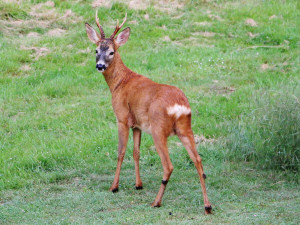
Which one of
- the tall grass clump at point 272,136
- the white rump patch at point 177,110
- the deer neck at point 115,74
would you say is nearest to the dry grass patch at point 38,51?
the deer neck at point 115,74

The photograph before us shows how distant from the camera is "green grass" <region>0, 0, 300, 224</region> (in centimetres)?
730

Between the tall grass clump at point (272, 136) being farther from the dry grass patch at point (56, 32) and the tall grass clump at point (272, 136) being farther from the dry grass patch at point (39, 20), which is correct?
the dry grass patch at point (39, 20)

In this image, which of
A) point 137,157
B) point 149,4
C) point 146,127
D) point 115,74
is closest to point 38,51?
point 149,4

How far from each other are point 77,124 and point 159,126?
148 inches

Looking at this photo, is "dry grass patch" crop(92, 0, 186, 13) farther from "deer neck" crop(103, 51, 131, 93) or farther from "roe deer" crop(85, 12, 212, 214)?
"deer neck" crop(103, 51, 131, 93)

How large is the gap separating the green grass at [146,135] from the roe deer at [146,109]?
1.87 ft

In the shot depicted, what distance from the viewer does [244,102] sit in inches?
447

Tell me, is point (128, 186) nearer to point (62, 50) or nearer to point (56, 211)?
point (56, 211)

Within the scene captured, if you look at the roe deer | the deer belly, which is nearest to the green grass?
the roe deer

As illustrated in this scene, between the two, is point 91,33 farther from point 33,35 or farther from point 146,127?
point 33,35

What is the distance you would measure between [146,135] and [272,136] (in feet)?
8.34

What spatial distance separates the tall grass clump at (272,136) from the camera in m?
8.44

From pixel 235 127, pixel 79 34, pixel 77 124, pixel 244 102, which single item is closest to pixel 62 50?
pixel 79 34

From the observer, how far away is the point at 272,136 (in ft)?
28.0
